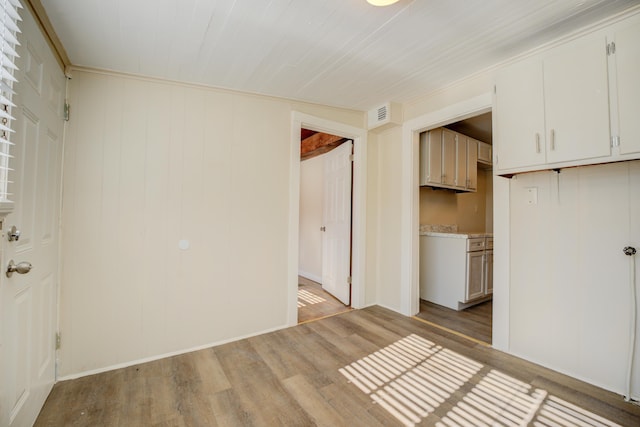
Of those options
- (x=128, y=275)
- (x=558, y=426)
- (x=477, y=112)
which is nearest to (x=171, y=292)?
(x=128, y=275)

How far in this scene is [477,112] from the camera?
245 centimetres

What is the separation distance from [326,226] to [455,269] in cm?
181

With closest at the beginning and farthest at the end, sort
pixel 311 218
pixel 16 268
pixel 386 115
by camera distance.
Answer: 1. pixel 16 268
2. pixel 386 115
3. pixel 311 218

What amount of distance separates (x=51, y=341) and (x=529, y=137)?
11.9 ft

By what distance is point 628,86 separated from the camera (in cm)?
154

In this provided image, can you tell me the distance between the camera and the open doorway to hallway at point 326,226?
342 centimetres

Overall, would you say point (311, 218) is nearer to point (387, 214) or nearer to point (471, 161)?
point (387, 214)

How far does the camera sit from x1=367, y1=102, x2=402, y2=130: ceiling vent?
9.86 ft

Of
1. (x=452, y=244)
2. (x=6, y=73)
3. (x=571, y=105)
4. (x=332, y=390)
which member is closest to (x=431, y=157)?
(x=452, y=244)

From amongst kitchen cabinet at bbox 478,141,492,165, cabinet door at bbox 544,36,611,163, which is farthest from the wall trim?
kitchen cabinet at bbox 478,141,492,165

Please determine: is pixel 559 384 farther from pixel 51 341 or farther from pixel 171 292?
pixel 51 341

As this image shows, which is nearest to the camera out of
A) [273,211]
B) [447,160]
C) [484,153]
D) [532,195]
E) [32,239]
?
[32,239]

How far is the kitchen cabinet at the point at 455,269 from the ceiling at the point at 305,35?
1.96 meters

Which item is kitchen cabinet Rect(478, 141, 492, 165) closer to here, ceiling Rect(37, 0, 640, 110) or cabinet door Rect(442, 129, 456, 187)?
cabinet door Rect(442, 129, 456, 187)
